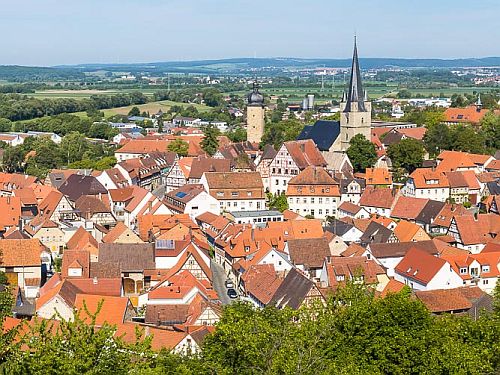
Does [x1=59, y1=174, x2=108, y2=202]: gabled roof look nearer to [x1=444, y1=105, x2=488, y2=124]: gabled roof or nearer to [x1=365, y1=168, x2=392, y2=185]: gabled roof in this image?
[x1=365, y1=168, x2=392, y2=185]: gabled roof

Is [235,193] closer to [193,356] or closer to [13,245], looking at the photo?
[13,245]

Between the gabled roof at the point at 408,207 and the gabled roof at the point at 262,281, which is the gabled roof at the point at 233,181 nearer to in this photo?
the gabled roof at the point at 408,207

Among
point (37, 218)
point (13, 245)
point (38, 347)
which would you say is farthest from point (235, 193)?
point (38, 347)

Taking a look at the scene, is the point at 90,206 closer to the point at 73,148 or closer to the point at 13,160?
the point at 13,160

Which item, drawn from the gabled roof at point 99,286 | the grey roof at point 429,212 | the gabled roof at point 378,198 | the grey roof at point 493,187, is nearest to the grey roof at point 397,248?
the grey roof at point 429,212

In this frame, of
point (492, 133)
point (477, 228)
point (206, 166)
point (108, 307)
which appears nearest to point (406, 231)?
point (477, 228)

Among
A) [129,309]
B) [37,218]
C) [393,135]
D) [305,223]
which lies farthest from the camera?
[393,135]

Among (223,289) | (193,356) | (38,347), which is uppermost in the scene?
(38,347)
